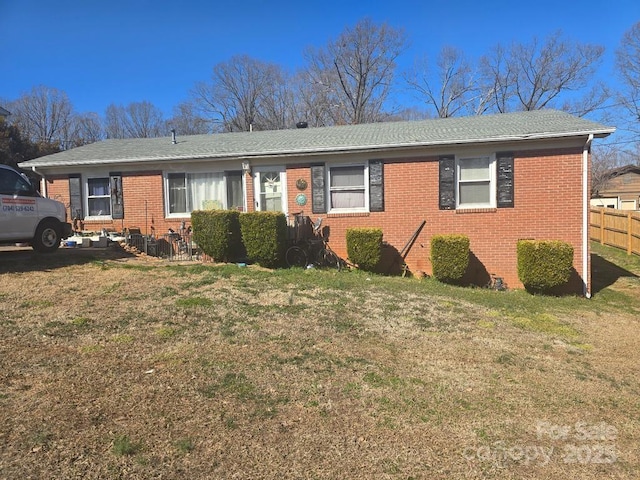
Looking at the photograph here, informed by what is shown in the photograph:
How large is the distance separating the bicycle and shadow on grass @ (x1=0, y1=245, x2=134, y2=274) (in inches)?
160

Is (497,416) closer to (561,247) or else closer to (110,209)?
(561,247)

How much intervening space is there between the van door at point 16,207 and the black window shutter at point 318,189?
623 centimetres

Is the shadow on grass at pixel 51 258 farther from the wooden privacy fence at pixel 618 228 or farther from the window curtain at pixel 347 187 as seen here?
the wooden privacy fence at pixel 618 228

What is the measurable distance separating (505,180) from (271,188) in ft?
19.5

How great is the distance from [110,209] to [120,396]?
10192mm

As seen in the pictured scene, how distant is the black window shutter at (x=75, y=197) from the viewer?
1288cm

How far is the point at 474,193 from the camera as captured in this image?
11.0m

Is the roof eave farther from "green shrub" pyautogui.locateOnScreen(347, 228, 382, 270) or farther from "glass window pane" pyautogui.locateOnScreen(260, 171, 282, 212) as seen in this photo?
"green shrub" pyautogui.locateOnScreen(347, 228, 382, 270)

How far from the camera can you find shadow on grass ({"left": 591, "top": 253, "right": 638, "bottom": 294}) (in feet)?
37.8

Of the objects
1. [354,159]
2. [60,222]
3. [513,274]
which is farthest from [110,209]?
[513,274]

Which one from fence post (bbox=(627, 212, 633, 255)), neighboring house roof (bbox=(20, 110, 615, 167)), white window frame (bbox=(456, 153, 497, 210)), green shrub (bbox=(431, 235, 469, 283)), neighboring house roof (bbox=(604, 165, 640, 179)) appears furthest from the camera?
neighboring house roof (bbox=(604, 165, 640, 179))

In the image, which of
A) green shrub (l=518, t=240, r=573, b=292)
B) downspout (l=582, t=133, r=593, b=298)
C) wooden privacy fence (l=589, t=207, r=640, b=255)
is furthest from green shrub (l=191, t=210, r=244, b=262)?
wooden privacy fence (l=589, t=207, r=640, b=255)

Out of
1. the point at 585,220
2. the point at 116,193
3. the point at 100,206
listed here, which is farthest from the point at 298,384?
the point at 100,206

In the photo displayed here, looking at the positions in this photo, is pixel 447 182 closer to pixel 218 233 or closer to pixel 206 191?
pixel 218 233
